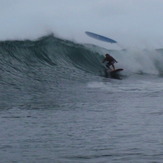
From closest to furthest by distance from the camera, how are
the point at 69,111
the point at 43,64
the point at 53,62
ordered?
the point at 69,111 < the point at 43,64 < the point at 53,62

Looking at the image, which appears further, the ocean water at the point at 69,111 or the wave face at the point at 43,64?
the wave face at the point at 43,64

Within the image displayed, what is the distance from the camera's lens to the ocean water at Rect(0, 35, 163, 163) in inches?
314

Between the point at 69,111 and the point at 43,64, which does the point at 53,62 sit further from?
the point at 69,111

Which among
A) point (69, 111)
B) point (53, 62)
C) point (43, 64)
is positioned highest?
point (53, 62)

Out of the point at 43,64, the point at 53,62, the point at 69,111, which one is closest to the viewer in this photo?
the point at 69,111

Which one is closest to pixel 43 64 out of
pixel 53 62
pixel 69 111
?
pixel 53 62

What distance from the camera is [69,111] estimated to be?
11633 millimetres

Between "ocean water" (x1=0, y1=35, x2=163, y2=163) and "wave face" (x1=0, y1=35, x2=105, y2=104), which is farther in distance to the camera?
"wave face" (x1=0, y1=35, x2=105, y2=104)

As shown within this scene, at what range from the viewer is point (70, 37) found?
1047 inches

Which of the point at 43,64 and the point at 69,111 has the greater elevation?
the point at 43,64

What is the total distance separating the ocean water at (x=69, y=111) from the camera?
7967 millimetres

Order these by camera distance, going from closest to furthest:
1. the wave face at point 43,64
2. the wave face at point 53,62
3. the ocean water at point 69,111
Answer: the ocean water at point 69,111 → the wave face at point 43,64 → the wave face at point 53,62

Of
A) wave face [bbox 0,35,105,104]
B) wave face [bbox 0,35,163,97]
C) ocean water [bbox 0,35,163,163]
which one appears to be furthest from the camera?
wave face [bbox 0,35,163,97]

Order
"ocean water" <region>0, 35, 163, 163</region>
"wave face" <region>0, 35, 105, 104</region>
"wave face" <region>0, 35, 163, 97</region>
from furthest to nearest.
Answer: "wave face" <region>0, 35, 163, 97</region> < "wave face" <region>0, 35, 105, 104</region> < "ocean water" <region>0, 35, 163, 163</region>
